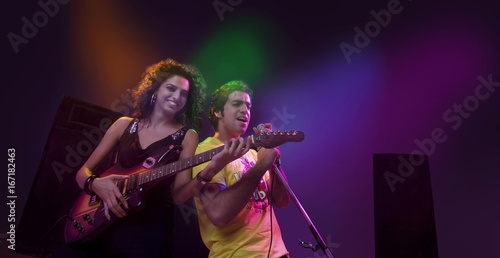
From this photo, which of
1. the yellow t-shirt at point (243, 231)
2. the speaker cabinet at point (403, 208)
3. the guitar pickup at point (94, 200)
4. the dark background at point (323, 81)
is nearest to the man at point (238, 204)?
the yellow t-shirt at point (243, 231)

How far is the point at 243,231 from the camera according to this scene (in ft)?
5.35

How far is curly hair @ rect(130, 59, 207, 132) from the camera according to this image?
6.68ft

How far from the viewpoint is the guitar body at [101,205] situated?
157cm

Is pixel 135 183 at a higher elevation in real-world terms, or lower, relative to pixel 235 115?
lower

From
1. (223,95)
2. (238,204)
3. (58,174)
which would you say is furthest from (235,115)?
(58,174)

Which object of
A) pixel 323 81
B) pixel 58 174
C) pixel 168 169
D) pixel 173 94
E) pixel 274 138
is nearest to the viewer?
pixel 274 138

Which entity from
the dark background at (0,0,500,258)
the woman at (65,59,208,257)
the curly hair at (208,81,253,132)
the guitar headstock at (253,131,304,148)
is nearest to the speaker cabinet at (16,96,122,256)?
the dark background at (0,0,500,258)

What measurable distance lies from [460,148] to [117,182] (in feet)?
8.58

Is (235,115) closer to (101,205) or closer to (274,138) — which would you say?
(274,138)

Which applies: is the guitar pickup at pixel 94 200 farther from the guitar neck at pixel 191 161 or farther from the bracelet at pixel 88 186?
the guitar neck at pixel 191 161

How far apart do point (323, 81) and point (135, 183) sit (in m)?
2.12

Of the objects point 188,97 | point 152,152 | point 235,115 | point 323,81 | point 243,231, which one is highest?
point 323,81

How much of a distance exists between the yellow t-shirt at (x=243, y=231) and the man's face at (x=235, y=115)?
0.27 metres

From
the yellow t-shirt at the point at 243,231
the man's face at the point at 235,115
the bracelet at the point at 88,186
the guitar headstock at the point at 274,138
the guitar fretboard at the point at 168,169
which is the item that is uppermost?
the man's face at the point at 235,115
